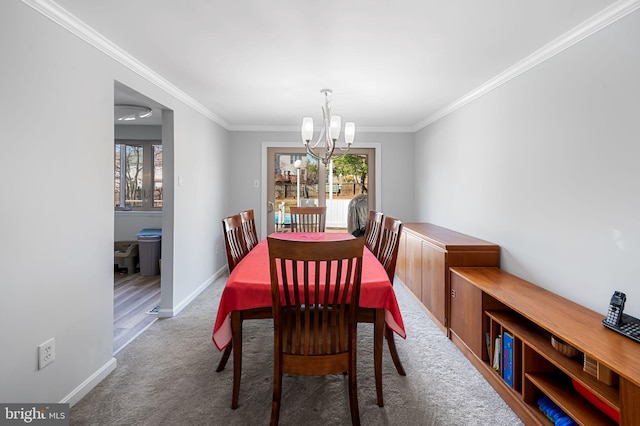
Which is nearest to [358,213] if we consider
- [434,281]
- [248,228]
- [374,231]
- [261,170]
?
[261,170]

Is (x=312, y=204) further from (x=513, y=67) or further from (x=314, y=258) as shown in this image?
(x=314, y=258)

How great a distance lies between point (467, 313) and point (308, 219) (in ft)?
6.75

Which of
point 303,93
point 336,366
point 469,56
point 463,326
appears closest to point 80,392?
point 336,366

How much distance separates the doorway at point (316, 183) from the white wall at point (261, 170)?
0.53 feet

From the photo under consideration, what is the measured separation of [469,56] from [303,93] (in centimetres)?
158

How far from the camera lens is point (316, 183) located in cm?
506

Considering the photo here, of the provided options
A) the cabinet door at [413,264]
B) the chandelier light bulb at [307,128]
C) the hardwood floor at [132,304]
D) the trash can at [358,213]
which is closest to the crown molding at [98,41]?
the chandelier light bulb at [307,128]

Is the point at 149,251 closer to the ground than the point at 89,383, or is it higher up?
higher up

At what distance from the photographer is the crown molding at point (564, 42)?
165 cm

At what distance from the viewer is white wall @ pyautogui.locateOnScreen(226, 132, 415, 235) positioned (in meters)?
4.90

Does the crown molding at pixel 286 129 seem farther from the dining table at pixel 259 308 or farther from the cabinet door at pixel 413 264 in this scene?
the dining table at pixel 259 308

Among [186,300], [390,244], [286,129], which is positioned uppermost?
[286,129]

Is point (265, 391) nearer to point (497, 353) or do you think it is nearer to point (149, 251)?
point (497, 353)

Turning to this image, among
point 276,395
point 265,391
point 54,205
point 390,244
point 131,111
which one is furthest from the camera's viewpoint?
point 131,111
